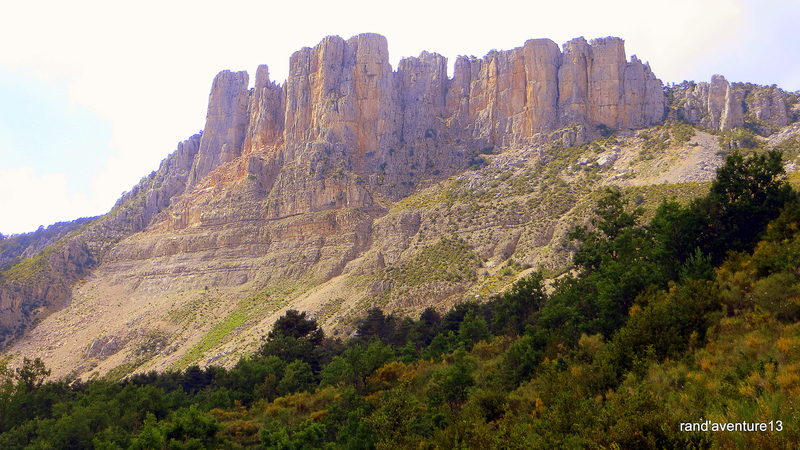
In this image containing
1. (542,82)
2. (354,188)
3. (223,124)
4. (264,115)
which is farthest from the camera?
(223,124)

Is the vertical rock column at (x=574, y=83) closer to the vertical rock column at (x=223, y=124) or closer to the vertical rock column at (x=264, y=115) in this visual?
the vertical rock column at (x=264, y=115)

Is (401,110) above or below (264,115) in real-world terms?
below

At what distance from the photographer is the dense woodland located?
13023 millimetres

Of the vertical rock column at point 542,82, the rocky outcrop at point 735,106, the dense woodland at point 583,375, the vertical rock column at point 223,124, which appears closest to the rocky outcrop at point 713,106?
the rocky outcrop at point 735,106

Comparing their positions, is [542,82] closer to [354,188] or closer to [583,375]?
[354,188]

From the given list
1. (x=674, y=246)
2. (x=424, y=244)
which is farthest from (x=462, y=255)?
(x=674, y=246)

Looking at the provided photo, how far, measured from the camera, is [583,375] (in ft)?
63.1

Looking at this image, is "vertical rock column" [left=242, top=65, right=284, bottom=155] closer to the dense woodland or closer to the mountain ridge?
the mountain ridge

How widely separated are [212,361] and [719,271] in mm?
50849

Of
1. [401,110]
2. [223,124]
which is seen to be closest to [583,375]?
[401,110]

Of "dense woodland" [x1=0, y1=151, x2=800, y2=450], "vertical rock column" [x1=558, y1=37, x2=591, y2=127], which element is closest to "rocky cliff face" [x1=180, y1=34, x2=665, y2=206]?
"vertical rock column" [x1=558, y1=37, x2=591, y2=127]

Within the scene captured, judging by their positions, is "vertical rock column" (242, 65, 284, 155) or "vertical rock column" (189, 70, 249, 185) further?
"vertical rock column" (189, 70, 249, 185)

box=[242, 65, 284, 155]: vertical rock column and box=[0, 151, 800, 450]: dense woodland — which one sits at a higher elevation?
box=[242, 65, 284, 155]: vertical rock column

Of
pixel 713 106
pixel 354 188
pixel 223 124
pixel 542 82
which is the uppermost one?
pixel 223 124
